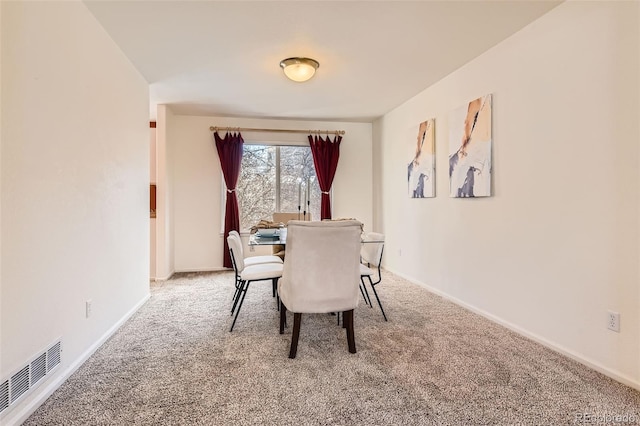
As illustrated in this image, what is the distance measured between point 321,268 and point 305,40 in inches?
74.4

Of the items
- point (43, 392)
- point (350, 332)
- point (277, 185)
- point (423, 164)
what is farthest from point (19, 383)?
point (277, 185)

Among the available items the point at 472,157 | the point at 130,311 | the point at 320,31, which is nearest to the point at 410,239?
the point at 472,157

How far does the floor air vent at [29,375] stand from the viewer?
1.43m

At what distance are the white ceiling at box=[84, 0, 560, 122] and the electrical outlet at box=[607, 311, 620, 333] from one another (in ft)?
6.83

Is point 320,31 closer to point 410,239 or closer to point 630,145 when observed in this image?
point 630,145

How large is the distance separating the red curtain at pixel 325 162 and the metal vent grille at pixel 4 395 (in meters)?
4.10

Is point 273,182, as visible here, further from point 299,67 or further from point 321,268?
point 321,268

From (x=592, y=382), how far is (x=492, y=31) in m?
2.53

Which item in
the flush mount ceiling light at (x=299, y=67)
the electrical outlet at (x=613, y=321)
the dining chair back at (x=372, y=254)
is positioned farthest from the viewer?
the flush mount ceiling light at (x=299, y=67)

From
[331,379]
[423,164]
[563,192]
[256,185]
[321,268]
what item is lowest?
[331,379]

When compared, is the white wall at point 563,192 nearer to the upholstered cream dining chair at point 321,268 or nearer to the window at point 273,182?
the upholstered cream dining chair at point 321,268

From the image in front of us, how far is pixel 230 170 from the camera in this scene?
4902 mm

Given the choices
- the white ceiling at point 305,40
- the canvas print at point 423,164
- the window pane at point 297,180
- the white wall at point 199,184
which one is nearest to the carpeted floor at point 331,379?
the canvas print at point 423,164

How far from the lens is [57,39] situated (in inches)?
72.4
